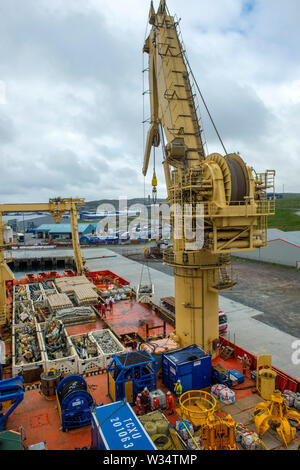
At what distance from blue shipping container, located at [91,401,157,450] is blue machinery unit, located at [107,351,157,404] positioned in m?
1.90

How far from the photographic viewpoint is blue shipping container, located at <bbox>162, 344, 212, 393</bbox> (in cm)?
1124

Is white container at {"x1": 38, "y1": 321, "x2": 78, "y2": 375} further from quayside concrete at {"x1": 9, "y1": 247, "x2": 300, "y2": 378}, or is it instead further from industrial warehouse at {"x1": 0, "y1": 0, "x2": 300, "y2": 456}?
quayside concrete at {"x1": 9, "y1": 247, "x2": 300, "y2": 378}

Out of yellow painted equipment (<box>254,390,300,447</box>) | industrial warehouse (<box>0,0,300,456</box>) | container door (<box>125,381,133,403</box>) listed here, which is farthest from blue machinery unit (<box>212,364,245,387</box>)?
container door (<box>125,381,133,403</box>)

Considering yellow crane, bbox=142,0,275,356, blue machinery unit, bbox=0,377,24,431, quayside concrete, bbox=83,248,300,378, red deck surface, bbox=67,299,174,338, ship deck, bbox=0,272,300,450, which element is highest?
yellow crane, bbox=142,0,275,356

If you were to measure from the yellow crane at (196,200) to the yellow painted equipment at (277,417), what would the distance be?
4.27m

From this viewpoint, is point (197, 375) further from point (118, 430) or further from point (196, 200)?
point (196, 200)

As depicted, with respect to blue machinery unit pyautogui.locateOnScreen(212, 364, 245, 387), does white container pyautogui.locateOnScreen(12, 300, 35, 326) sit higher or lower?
higher

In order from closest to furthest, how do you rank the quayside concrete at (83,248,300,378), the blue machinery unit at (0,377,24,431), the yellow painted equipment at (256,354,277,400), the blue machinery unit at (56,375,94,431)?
the blue machinery unit at (0,377,24,431) → the blue machinery unit at (56,375,94,431) → the yellow painted equipment at (256,354,277,400) → the quayside concrete at (83,248,300,378)

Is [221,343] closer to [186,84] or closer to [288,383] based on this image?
[288,383]

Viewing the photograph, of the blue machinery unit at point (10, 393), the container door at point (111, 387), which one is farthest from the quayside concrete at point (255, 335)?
the blue machinery unit at point (10, 393)

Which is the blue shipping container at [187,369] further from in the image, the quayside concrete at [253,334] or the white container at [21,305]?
the white container at [21,305]

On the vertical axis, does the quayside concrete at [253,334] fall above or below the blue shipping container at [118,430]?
below

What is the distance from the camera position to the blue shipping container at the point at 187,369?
11.2 metres

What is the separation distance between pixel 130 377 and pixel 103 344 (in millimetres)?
4146
